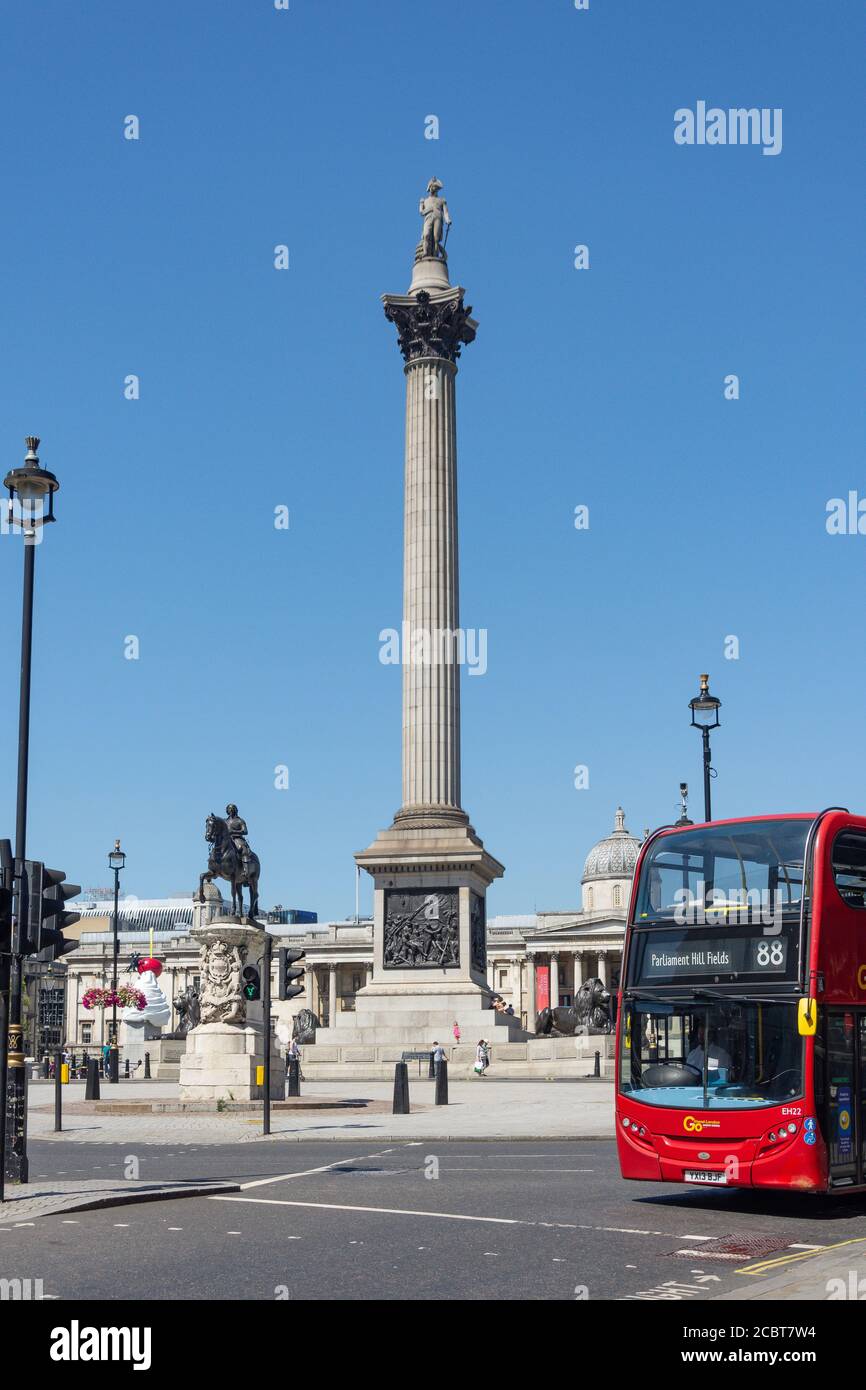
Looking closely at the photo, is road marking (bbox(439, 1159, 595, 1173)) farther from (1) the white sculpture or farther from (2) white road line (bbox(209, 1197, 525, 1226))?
(1) the white sculpture

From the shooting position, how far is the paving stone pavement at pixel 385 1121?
2855 centimetres

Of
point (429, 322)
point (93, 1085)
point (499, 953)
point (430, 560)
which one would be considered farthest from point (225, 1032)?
point (499, 953)

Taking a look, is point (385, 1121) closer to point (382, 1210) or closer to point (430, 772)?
point (382, 1210)

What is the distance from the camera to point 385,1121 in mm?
32219

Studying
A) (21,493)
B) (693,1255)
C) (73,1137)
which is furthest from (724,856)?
(73,1137)

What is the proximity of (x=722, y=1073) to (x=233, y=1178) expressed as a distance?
7170mm

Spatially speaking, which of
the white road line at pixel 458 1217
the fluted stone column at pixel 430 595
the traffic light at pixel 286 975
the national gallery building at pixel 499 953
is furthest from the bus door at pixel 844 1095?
the national gallery building at pixel 499 953

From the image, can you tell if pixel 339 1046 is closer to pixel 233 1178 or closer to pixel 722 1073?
pixel 233 1178

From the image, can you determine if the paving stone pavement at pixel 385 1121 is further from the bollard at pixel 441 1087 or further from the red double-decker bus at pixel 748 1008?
the red double-decker bus at pixel 748 1008

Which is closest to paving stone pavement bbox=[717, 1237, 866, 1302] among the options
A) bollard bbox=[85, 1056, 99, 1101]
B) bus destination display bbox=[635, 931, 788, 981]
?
bus destination display bbox=[635, 931, 788, 981]

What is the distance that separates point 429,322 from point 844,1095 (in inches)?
2045

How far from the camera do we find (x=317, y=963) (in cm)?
15250

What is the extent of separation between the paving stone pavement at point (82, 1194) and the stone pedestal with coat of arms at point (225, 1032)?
52.8ft

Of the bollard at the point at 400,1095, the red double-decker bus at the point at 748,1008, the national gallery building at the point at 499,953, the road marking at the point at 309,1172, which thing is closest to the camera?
the red double-decker bus at the point at 748,1008
